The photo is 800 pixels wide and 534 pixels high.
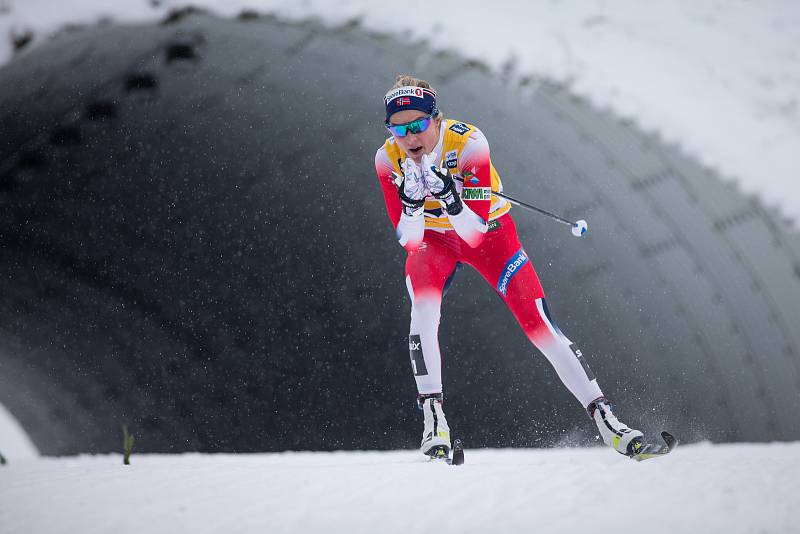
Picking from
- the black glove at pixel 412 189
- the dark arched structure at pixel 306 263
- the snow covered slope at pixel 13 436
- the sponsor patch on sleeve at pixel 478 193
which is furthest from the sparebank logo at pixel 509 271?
the snow covered slope at pixel 13 436

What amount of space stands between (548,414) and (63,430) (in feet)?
14.6

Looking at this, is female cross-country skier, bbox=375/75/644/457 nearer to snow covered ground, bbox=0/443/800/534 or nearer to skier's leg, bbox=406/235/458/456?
skier's leg, bbox=406/235/458/456

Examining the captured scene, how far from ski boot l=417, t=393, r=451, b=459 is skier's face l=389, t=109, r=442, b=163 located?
1.12 m

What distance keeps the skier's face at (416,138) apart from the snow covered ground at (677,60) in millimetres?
632

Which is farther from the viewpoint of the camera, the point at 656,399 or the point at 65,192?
the point at 65,192

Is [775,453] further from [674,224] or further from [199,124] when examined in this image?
[199,124]

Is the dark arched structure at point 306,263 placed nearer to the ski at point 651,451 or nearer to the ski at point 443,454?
the ski at point 651,451

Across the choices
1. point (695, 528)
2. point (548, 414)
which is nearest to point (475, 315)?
point (548, 414)

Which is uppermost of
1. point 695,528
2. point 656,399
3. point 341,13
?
point 341,13

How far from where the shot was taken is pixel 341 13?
365 centimetres

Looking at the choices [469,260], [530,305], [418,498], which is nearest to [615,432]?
[530,305]

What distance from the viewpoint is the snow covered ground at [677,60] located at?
3.43 metres

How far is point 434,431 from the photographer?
324 centimetres

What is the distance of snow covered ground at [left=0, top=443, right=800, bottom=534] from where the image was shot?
2.20 m
